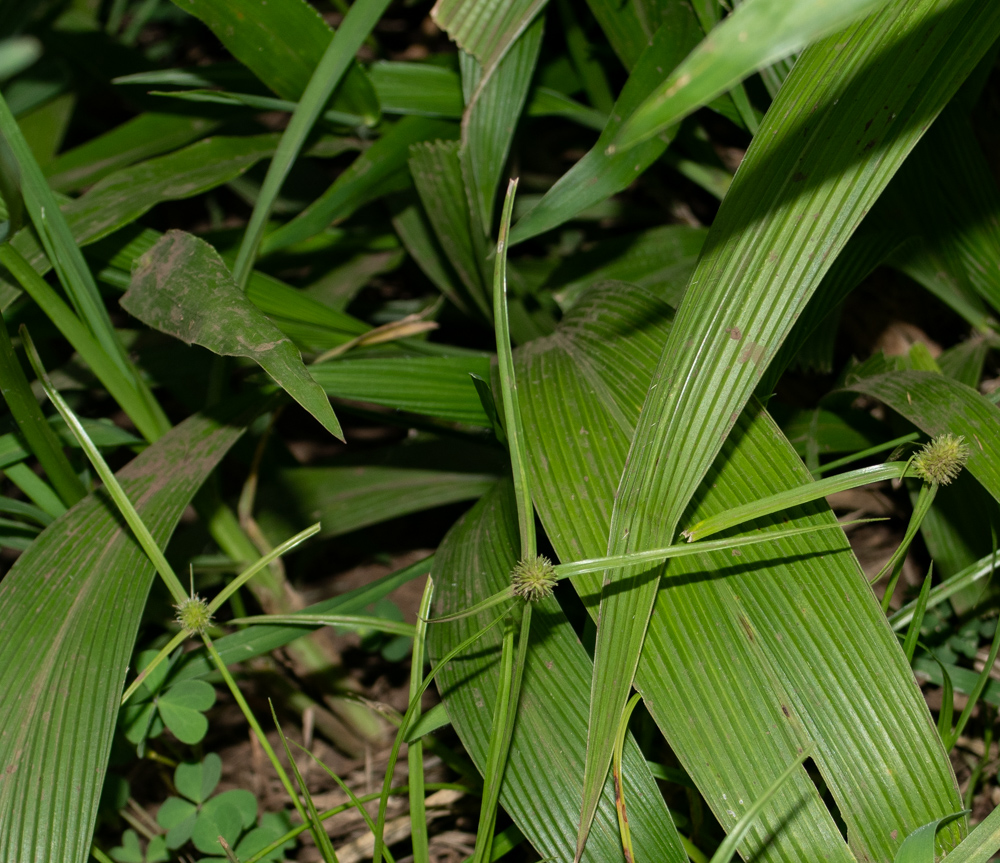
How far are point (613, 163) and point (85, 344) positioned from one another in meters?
0.62

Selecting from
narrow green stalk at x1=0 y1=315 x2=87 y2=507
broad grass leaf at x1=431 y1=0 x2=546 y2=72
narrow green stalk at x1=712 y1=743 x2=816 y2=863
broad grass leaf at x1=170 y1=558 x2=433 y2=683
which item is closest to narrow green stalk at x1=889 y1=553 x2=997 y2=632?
narrow green stalk at x1=712 y1=743 x2=816 y2=863

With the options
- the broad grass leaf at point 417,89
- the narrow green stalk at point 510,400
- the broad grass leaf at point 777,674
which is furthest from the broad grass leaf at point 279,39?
the broad grass leaf at point 777,674

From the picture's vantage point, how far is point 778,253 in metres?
0.53

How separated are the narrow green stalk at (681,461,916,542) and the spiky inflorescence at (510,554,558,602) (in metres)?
0.11

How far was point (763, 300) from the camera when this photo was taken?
1.73 ft

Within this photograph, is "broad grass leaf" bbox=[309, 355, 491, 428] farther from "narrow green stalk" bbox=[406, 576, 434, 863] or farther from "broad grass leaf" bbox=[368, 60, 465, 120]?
"broad grass leaf" bbox=[368, 60, 465, 120]

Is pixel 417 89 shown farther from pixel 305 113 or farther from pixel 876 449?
pixel 876 449

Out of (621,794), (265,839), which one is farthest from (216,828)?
(621,794)

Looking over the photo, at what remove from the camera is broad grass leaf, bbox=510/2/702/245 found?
0.83 m

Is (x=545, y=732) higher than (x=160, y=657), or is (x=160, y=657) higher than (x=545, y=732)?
(x=160, y=657)

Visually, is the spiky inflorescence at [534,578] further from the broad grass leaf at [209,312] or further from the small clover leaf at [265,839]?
the small clover leaf at [265,839]

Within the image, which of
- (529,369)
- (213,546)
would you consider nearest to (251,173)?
(213,546)

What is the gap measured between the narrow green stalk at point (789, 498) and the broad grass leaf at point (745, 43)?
0.36m

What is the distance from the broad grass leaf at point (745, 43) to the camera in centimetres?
22
